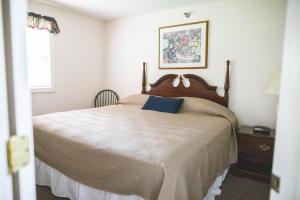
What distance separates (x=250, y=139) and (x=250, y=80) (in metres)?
0.89

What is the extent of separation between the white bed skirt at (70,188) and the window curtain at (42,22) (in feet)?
6.93

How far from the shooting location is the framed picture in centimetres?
329

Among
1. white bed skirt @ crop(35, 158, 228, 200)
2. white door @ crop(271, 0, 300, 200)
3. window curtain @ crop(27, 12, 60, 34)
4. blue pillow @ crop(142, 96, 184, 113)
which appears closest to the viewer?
white door @ crop(271, 0, 300, 200)

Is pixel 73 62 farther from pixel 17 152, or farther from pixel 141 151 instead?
pixel 17 152

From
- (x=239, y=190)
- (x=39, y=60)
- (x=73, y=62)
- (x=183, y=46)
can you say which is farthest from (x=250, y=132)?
(x=39, y=60)

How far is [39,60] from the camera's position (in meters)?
3.44

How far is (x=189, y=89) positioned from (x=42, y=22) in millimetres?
2572

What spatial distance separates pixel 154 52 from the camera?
12.5 ft

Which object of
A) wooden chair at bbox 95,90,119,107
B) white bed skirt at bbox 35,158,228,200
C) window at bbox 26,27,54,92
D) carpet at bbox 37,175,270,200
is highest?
window at bbox 26,27,54,92

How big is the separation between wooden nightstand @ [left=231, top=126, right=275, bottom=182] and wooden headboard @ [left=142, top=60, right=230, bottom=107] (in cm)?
68

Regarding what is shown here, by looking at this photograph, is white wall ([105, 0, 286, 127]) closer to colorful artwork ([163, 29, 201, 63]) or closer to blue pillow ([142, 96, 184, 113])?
colorful artwork ([163, 29, 201, 63])

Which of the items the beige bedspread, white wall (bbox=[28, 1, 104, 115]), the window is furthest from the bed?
white wall (bbox=[28, 1, 104, 115])

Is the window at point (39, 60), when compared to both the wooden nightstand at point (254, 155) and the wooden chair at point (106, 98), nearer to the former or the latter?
the wooden chair at point (106, 98)

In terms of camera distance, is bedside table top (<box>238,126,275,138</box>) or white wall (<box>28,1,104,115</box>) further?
white wall (<box>28,1,104,115</box>)
